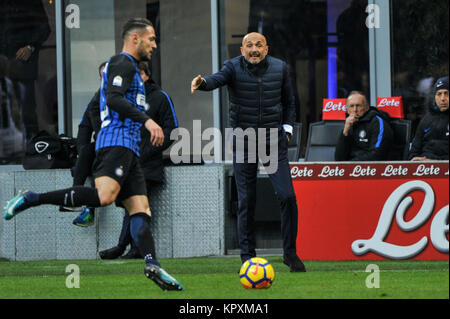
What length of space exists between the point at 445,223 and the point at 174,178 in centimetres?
359

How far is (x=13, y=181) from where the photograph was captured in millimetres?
12922

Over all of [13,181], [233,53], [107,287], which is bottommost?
[107,287]

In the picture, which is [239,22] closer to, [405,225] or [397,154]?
[397,154]

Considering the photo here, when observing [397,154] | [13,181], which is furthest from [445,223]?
[13,181]

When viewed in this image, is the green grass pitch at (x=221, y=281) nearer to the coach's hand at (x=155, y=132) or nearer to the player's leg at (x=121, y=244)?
the player's leg at (x=121, y=244)

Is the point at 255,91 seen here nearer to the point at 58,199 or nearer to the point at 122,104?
the point at 122,104

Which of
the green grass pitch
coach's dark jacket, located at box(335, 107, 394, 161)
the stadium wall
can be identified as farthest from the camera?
the stadium wall

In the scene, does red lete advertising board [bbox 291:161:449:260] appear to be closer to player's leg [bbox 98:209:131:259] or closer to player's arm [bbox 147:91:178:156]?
player's arm [bbox 147:91:178:156]

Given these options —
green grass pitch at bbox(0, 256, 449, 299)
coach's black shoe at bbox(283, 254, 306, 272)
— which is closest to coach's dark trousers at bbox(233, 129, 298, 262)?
coach's black shoe at bbox(283, 254, 306, 272)

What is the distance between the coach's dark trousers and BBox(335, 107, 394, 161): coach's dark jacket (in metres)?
2.12

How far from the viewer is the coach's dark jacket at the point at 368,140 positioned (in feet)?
37.1

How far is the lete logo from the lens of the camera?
10.5 m

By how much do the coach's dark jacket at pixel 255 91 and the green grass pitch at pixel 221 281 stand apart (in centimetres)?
141

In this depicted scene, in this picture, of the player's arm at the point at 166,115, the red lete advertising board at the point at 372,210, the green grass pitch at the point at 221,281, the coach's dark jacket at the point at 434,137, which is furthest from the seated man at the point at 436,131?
the player's arm at the point at 166,115
